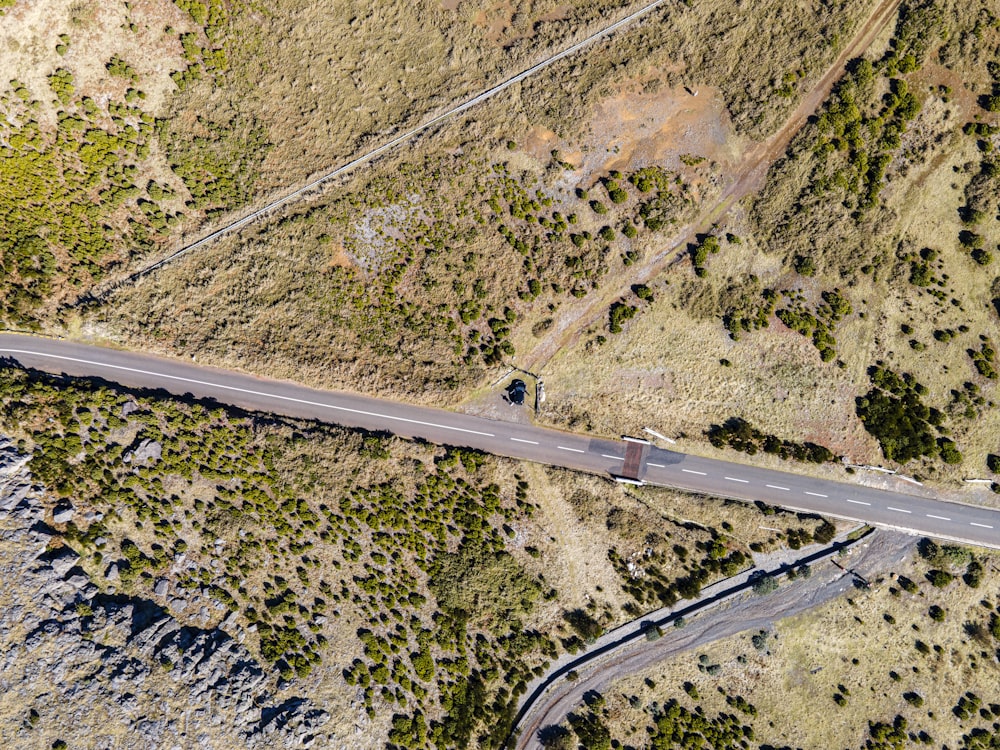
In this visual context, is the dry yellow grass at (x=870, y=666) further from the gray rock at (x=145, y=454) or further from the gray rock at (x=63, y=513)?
the gray rock at (x=63, y=513)

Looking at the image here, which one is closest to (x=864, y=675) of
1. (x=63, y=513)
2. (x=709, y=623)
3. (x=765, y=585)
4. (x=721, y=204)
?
(x=765, y=585)

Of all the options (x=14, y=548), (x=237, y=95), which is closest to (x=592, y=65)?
(x=237, y=95)

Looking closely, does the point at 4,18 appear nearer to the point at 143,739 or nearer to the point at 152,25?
the point at 152,25

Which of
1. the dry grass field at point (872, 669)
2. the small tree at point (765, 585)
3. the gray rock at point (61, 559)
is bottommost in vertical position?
the gray rock at point (61, 559)

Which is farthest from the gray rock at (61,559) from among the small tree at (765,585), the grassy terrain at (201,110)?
the small tree at (765,585)

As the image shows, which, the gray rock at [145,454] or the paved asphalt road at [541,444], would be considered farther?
the paved asphalt road at [541,444]

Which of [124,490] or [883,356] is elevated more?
[883,356]

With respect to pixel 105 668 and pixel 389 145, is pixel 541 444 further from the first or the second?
pixel 105 668
